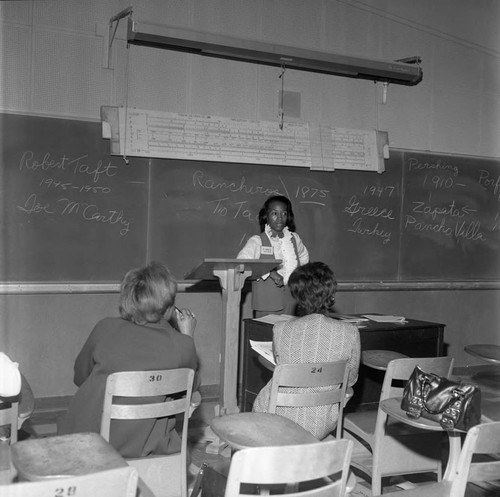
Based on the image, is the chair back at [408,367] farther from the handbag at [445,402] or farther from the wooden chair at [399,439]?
the handbag at [445,402]

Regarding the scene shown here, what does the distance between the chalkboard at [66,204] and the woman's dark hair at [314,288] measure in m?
1.95

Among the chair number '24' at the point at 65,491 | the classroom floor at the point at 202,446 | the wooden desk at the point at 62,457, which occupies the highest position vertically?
the chair number '24' at the point at 65,491

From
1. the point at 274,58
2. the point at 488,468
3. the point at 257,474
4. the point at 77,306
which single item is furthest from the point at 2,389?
the point at 274,58

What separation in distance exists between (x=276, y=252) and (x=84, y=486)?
3.43m

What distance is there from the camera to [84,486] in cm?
131

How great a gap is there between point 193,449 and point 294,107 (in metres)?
2.72

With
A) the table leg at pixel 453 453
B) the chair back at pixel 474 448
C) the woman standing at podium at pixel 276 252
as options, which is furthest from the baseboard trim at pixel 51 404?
the chair back at pixel 474 448

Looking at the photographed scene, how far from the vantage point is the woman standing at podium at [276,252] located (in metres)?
4.66

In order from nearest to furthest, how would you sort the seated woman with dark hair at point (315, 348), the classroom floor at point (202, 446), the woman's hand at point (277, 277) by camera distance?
the seated woman with dark hair at point (315, 348) < the classroom floor at point (202, 446) < the woman's hand at point (277, 277)

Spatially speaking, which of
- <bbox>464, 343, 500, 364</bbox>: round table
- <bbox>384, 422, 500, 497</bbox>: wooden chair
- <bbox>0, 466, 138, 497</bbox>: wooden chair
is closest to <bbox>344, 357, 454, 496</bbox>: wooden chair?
<bbox>464, 343, 500, 364</bbox>: round table

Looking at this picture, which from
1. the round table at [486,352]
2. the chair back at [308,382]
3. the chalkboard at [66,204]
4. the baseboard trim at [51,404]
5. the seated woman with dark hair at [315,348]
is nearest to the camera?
the chair back at [308,382]

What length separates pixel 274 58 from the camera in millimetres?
5027

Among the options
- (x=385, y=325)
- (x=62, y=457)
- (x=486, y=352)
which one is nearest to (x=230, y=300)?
(x=385, y=325)

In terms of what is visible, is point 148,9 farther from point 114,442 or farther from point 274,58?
point 114,442
